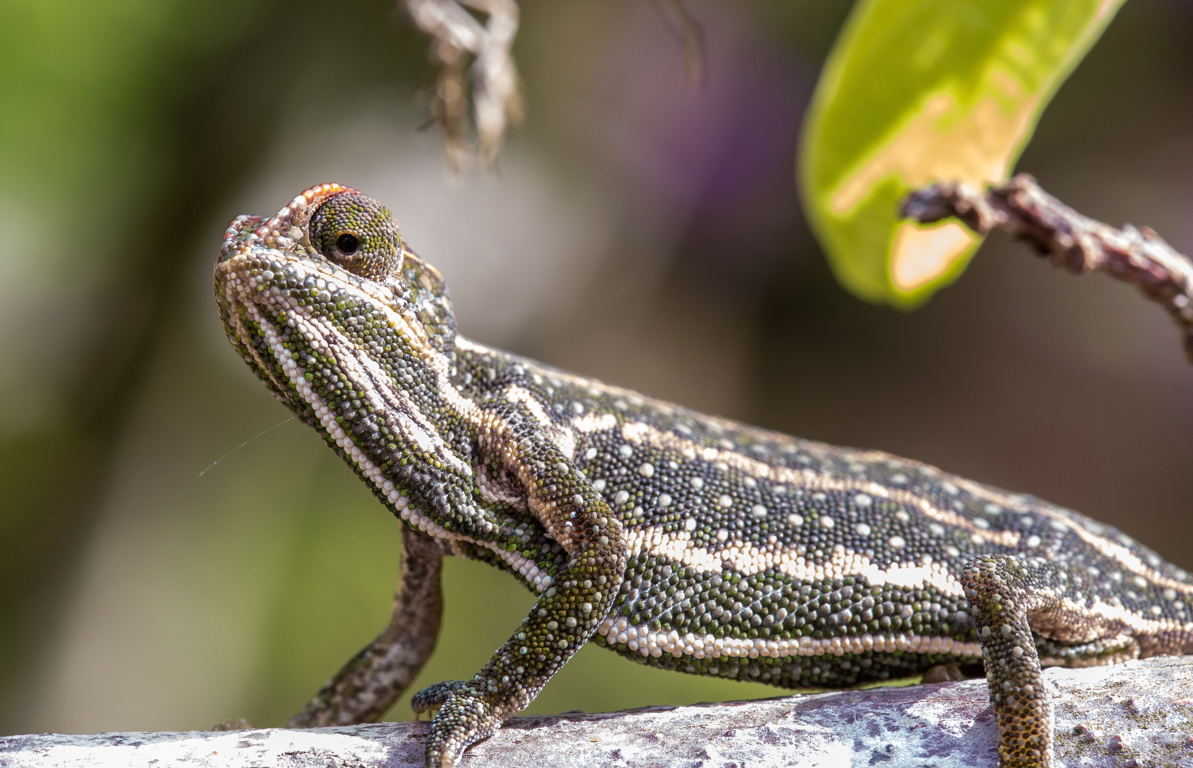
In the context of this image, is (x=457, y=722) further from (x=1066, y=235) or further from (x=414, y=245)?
(x=414, y=245)

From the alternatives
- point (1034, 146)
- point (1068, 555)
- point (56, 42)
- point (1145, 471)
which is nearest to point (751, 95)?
point (1034, 146)

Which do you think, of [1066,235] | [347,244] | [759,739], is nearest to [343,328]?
[347,244]

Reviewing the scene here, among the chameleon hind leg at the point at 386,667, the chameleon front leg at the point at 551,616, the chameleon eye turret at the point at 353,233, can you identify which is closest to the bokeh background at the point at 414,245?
the chameleon hind leg at the point at 386,667

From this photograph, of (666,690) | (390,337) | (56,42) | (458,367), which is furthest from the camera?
(666,690)

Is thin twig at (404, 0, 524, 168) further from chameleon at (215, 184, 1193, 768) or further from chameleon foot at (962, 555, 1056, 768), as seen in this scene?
chameleon foot at (962, 555, 1056, 768)

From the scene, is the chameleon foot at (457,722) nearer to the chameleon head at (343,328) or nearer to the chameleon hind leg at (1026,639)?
the chameleon head at (343,328)

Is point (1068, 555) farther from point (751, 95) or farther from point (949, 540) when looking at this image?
point (751, 95)

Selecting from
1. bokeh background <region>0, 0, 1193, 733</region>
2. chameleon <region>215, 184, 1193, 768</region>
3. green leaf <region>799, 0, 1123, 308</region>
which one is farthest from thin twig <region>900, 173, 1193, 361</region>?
bokeh background <region>0, 0, 1193, 733</region>
